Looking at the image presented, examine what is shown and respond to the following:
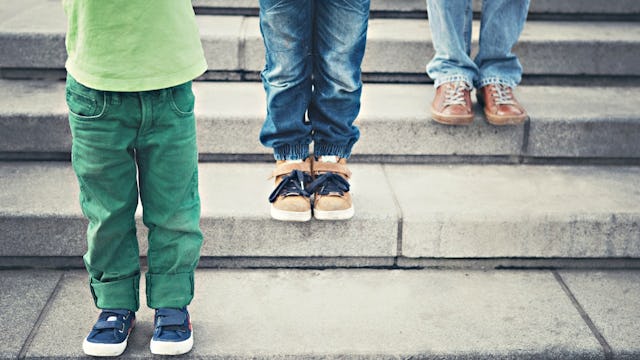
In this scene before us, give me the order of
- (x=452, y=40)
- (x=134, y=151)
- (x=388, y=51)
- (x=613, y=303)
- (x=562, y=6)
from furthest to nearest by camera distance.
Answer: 1. (x=562, y=6)
2. (x=388, y=51)
3. (x=452, y=40)
4. (x=613, y=303)
5. (x=134, y=151)

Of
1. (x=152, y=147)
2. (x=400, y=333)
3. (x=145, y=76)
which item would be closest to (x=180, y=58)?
(x=145, y=76)

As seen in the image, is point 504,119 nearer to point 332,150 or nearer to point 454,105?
point 454,105

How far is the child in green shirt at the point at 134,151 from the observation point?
1918 millimetres

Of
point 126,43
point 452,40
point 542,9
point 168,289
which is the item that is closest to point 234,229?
point 168,289

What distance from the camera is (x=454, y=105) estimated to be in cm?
289

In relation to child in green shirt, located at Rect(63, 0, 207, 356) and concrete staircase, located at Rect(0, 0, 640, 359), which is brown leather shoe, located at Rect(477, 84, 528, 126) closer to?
concrete staircase, located at Rect(0, 0, 640, 359)

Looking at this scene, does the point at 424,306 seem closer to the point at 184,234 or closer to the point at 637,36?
the point at 184,234

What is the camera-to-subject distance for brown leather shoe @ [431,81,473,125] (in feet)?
9.46

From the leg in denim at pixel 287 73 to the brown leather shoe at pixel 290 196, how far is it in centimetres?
5

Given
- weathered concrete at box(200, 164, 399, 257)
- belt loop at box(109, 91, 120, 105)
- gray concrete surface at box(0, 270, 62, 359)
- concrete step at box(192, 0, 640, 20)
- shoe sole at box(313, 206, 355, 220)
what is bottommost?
gray concrete surface at box(0, 270, 62, 359)

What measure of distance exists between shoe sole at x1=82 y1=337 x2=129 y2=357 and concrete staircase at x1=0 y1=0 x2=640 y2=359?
0.18 feet

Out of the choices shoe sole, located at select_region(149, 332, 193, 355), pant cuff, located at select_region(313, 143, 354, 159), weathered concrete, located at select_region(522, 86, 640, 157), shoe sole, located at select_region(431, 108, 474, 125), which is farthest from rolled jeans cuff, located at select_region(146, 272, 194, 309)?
weathered concrete, located at select_region(522, 86, 640, 157)

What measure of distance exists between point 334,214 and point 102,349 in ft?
2.86

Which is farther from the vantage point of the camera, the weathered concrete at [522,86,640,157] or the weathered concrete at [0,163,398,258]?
the weathered concrete at [522,86,640,157]
